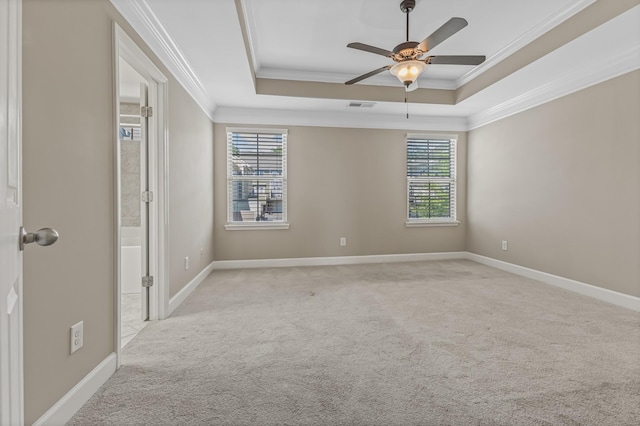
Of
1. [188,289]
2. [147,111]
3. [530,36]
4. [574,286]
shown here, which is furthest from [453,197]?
[147,111]

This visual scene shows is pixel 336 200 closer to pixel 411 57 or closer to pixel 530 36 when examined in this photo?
pixel 411 57

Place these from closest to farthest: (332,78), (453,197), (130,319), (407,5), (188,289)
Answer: (407,5), (130,319), (188,289), (332,78), (453,197)

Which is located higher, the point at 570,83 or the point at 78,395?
the point at 570,83

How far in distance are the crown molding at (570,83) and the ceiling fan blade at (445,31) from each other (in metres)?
2.03

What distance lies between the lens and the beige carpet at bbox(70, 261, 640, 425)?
1520 millimetres

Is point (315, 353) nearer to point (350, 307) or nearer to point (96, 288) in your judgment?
point (350, 307)

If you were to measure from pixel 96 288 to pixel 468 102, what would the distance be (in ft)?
15.7

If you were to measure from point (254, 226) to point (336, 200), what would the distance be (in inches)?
53.2

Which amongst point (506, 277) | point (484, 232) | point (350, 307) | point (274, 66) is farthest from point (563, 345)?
point (274, 66)

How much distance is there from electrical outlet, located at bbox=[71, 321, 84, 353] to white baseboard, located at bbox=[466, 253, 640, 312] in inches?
173

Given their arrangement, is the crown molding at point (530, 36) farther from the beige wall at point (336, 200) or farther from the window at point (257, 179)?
the window at point (257, 179)

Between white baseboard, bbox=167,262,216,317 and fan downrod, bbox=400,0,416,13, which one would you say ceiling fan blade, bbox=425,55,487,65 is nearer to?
fan downrod, bbox=400,0,416,13

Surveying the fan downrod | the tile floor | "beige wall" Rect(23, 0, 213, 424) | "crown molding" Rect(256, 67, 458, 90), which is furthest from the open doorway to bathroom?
the fan downrod

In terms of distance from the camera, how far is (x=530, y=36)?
3.18 metres
